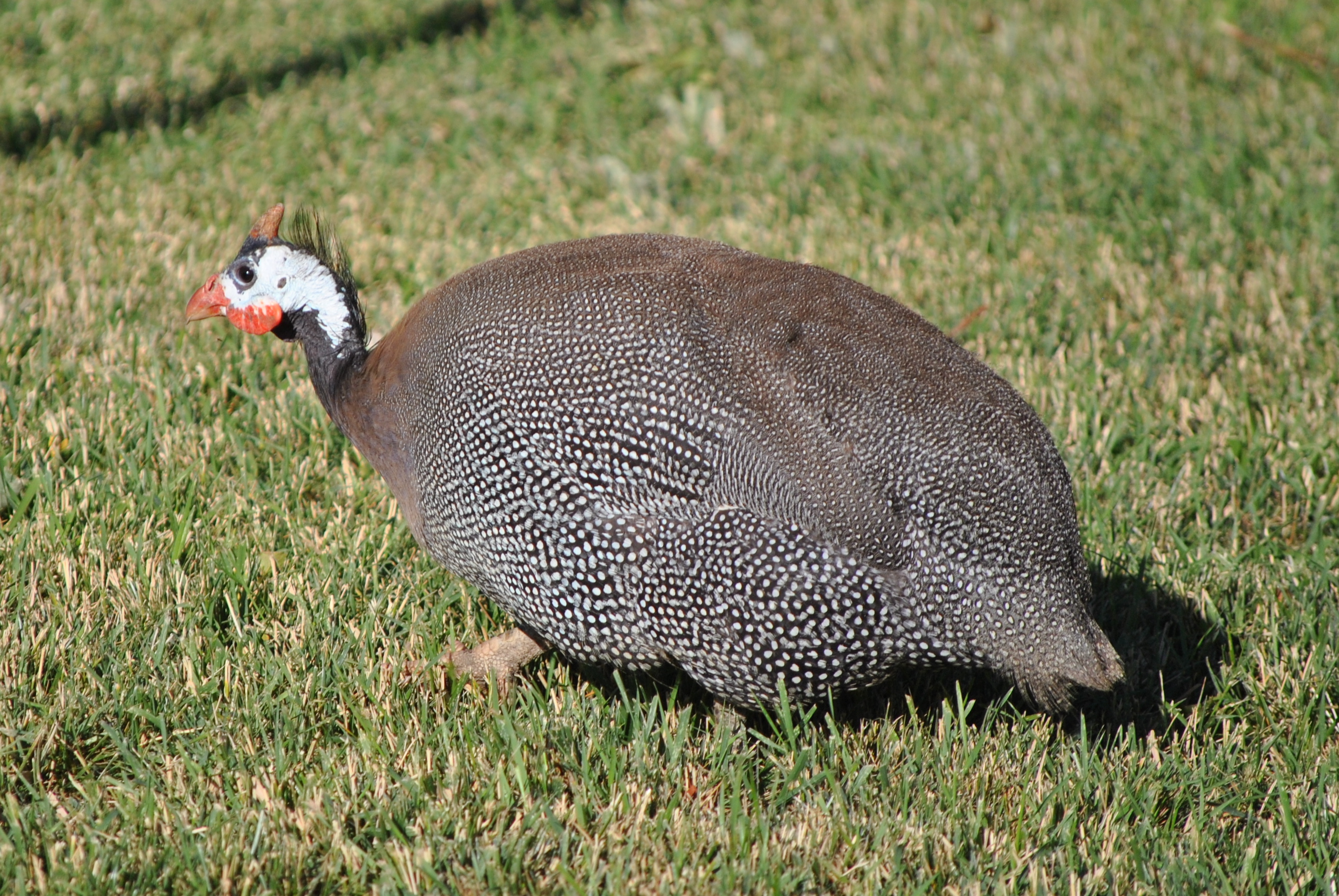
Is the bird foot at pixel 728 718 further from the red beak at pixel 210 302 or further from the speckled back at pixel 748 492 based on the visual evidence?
the red beak at pixel 210 302

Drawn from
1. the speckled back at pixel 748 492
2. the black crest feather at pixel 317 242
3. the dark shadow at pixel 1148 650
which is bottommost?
the dark shadow at pixel 1148 650

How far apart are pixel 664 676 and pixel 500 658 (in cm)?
42

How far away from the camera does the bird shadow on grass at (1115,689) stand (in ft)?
9.75

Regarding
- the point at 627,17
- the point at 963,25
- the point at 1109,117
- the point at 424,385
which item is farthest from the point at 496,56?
the point at 424,385

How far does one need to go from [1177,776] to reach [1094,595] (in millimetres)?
652

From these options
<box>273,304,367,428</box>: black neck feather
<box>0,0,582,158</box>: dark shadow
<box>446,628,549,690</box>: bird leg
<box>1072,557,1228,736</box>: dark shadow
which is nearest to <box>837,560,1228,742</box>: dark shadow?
<box>1072,557,1228,736</box>: dark shadow

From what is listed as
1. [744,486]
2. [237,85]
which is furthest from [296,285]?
[237,85]

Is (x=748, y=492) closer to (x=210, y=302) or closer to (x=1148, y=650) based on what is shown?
(x=1148, y=650)

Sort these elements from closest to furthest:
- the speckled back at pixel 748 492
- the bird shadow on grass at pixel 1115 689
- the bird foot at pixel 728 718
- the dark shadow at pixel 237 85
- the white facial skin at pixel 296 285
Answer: the speckled back at pixel 748 492
the bird foot at pixel 728 718
the bird shadow on grass at pixel 1115 689
the white facial skin at pixel 296 285
the dark shadow at pixel 237 85

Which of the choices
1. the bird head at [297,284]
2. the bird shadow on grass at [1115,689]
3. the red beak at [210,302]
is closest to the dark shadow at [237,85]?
the red beak at [210,302]

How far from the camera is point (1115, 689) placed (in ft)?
9.45

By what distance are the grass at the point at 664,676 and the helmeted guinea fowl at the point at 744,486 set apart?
1.05 feet

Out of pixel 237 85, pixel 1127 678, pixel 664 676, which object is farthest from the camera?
pixel 237 85

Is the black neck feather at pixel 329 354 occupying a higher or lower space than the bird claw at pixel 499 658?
higher
